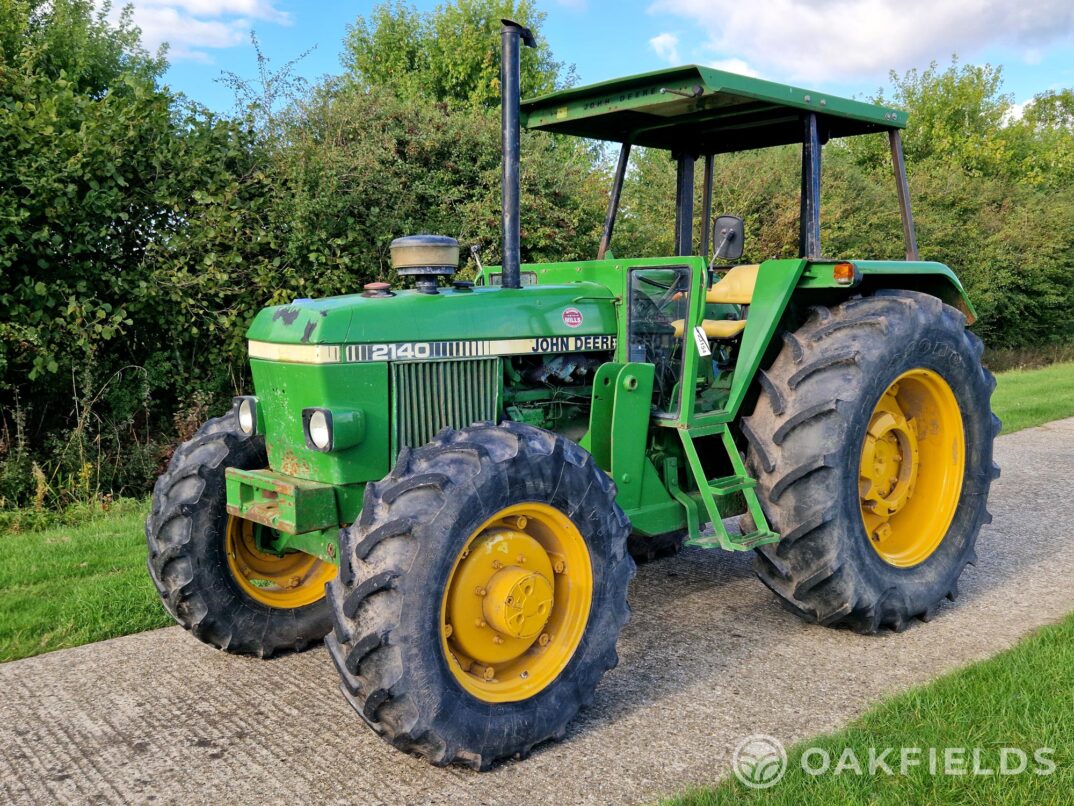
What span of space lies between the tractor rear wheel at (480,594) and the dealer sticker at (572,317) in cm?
83

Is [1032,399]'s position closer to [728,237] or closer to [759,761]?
[728,237]

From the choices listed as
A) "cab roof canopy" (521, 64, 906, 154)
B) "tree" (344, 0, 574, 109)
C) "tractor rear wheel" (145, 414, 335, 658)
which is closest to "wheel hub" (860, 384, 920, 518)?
"cab roof canopy" (521, 64, 906, 154)

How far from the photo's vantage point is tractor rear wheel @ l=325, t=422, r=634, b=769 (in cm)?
295

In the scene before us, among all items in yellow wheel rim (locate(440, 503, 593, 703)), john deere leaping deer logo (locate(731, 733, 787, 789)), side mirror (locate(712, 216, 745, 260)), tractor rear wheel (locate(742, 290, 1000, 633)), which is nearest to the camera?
john deere leaping deer logo (locate(731, 733, 787, 789))

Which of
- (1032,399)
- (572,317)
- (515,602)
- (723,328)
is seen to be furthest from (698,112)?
(1032,399)

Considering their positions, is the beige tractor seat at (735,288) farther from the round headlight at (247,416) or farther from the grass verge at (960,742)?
the round headlight at (247,416)

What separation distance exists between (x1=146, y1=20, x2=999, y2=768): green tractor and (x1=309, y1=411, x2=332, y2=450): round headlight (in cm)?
2

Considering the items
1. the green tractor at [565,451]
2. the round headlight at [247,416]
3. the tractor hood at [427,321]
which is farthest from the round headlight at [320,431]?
the round headlight at [247,416]

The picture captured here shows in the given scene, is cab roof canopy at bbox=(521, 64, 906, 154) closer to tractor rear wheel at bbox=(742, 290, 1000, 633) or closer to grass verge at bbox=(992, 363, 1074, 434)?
tractor rear wheel at bbox=(742, 290, 1000, 633)

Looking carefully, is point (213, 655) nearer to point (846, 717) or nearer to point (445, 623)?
point (445, 623)

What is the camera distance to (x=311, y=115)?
9.41 meters

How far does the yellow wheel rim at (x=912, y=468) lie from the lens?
4.60m

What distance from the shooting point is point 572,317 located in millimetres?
4090

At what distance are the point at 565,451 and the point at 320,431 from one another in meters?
0.92
